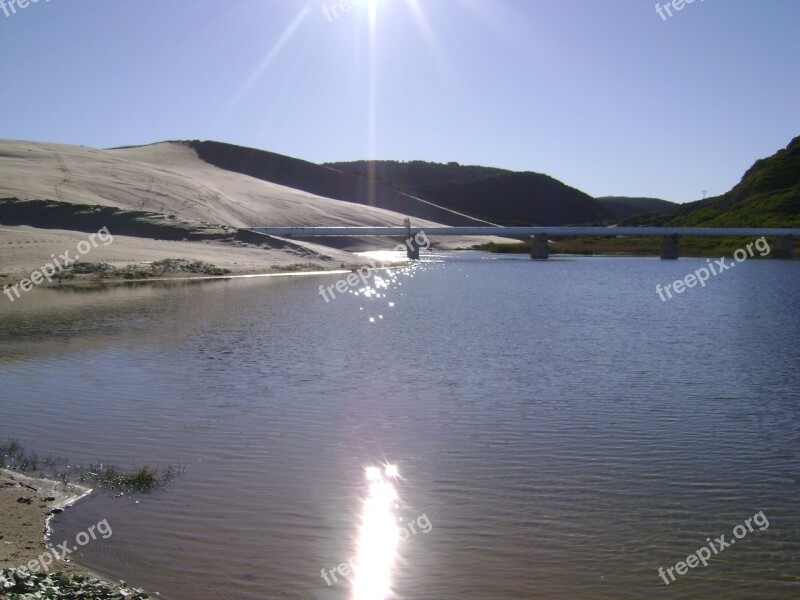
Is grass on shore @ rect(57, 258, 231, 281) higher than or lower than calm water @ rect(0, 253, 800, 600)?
higher

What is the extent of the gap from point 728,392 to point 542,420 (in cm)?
472

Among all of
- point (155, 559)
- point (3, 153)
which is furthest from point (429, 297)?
point (3, 153)

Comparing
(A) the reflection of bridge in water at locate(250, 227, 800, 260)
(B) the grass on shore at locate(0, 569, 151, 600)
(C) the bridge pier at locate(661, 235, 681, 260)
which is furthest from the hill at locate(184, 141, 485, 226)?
(B) the grass on shore at locate(0, 569, 151, 600)

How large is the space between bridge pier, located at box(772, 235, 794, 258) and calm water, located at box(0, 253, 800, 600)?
260 ft

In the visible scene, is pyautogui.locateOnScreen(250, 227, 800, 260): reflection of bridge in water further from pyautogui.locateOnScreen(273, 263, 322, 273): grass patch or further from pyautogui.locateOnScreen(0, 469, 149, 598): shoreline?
pyautogui.locateOnScreen(0, 469, 149, 598): shoreline

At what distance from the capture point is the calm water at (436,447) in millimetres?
8047

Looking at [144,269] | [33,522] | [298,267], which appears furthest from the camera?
[298,267]

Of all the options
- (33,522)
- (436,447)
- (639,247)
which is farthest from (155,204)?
(33,522)

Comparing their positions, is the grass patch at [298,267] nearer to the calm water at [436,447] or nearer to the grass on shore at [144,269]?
the grass on shore at [144,269]

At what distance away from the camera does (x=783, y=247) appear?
331 feet

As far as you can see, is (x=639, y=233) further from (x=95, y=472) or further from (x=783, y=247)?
(x=95, y=472)

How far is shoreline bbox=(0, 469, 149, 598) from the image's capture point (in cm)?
724

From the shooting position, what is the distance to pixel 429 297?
4334cm

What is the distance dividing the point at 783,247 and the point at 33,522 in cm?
10476
